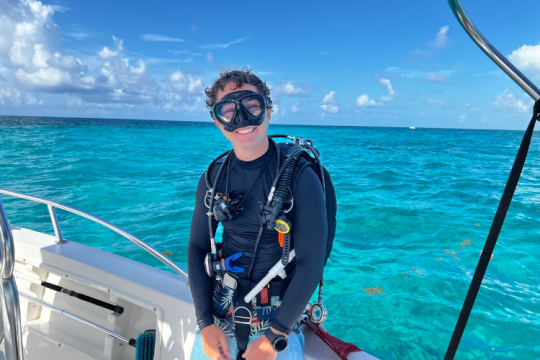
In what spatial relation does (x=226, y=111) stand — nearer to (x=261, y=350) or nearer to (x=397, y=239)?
(x=261, y=350)

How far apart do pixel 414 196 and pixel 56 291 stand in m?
8.52

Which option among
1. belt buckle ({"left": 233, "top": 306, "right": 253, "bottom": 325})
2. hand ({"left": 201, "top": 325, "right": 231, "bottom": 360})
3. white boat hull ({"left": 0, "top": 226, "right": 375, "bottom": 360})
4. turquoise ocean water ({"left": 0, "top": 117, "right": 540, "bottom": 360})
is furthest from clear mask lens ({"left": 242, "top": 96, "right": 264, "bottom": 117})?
turquoise ocean water ({"left": 0, "top": 117, "right": 540, "bottom": 360})

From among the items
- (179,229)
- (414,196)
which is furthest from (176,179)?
(414,196)

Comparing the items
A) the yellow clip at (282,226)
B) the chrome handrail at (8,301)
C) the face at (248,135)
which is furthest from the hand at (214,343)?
the face at (248,135)

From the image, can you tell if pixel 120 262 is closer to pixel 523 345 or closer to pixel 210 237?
pixel 210 237

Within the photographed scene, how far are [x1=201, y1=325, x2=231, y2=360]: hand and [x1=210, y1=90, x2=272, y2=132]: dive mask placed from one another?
34.4 inches

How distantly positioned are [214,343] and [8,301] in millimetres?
798

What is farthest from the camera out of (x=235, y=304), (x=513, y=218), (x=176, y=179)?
(x=176, y=179)

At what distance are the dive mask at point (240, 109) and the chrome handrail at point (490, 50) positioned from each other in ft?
2.58

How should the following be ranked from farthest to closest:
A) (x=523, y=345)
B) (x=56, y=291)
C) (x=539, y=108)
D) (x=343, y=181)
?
(x=343, y=181) < (x=523, y=345) < (x=56, y=291) < (x=539, y=108)

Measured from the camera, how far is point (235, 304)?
1.47 m

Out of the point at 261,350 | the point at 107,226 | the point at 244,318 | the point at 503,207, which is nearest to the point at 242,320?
the point at 244,318

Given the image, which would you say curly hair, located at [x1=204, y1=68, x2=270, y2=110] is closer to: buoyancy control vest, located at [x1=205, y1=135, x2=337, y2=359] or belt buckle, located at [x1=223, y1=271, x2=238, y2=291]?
buoyancy control vest, located at [x1=205, y1=135, x2=337, y2=359]

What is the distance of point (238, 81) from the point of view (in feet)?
4.87
